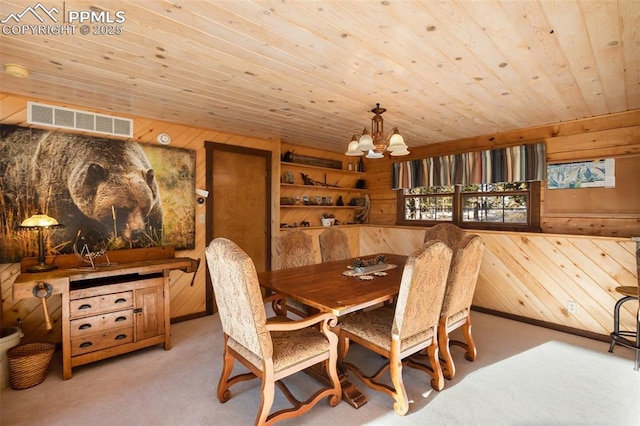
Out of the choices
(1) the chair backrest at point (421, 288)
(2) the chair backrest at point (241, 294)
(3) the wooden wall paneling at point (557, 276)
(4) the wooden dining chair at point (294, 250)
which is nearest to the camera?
(2) the chair backrest at point (241, 294)

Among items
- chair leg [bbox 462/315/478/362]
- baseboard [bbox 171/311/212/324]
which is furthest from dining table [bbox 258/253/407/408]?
baseboard [bbox 171/311/212/324]

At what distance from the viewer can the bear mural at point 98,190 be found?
9.21 ft

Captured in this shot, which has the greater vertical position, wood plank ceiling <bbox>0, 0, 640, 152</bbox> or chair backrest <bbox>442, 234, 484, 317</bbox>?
wood plank ceiling <bbox>0, 0, 640, 152</bbox>

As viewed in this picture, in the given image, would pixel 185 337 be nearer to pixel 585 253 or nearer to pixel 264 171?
pixel 264 171

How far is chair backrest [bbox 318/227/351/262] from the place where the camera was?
3.61m

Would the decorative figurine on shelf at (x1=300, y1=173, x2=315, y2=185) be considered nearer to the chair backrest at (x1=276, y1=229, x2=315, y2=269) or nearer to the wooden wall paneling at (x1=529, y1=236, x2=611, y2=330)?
the chair backrest at (x1=276, y1=229, x2=315, y2=269)

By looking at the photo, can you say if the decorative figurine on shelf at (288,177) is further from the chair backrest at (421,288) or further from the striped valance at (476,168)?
the chair backrest at (421,288)

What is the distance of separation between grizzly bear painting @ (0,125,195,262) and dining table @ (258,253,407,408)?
64.5 inches

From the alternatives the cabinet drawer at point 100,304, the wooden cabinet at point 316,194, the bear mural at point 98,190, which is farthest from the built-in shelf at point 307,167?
the cabinet drawer at point 100,304

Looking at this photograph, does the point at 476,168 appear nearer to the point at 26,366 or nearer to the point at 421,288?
the point at 421,288

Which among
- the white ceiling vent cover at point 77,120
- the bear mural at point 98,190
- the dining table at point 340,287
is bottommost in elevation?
the dining table at point 340,287

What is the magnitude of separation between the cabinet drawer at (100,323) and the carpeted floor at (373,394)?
0.35 metres

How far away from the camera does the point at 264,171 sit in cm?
441

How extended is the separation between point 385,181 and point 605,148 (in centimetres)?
294
